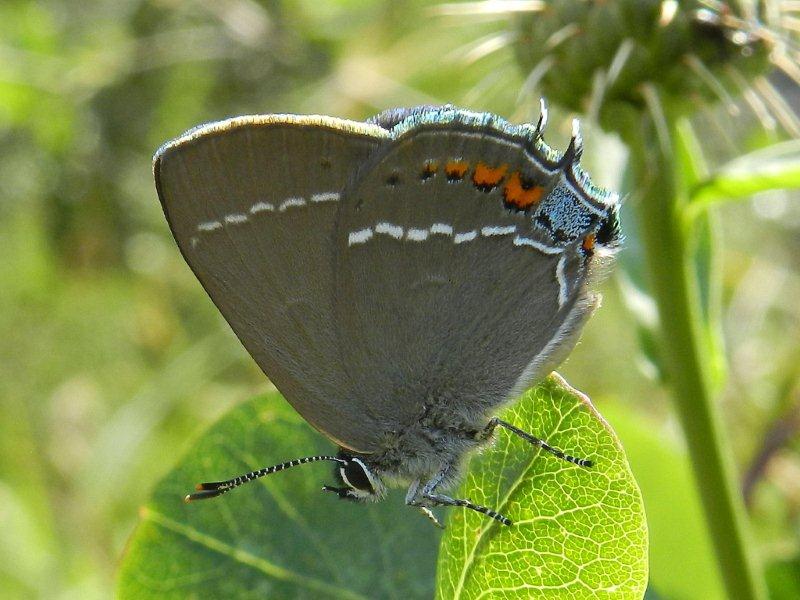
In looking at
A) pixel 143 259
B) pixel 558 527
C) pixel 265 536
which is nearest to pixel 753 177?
pixel 558 527

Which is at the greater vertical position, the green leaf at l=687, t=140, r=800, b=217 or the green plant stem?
the green leaf at l=687, t=140, r=800, b=217

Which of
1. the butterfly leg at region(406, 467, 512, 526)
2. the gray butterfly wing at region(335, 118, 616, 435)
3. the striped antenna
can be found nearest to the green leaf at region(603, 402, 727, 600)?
the gray butterfly wing at region(335, 118, 616, 435)

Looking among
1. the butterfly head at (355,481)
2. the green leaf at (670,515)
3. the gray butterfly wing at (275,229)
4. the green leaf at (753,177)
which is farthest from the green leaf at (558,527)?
the green leaf at (670,515)

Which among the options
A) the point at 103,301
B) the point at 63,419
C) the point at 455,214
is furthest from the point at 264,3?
the point at 455,214

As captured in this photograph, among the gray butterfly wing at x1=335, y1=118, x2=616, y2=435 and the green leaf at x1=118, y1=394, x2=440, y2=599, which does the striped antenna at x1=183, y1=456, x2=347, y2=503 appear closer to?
the green leaf at x1=118, y1=394, x2=440, y2=599

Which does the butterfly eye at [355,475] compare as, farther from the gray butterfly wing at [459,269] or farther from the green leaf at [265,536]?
the gray butterfly wing at [459,269]

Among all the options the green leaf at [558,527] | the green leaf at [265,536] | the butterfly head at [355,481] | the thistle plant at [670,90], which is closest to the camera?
the green leaf at [558,527]

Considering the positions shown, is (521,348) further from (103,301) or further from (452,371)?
(103,301)
